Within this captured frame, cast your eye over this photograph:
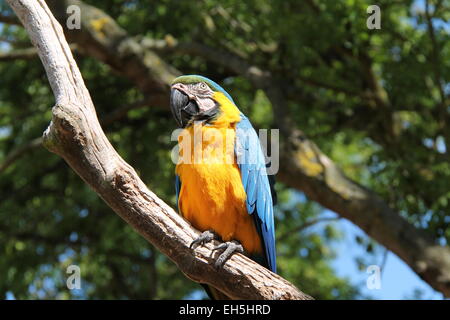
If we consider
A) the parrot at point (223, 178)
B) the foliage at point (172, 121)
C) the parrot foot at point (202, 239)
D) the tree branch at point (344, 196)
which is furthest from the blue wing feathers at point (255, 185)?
the foliage at point (172, 121)

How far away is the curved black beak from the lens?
17.7 ft

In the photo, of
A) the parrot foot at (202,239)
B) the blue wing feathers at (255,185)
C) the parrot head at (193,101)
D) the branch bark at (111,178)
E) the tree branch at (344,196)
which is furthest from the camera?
the tree branch at (344,196)

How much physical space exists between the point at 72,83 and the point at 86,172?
25.4 inches

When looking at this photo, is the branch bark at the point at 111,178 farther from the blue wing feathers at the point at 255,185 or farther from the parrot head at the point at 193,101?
the parrot head at the point at 193,101

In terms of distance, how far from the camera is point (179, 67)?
9.50 meters

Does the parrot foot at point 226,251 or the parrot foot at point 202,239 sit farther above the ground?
the parrot foot at point 202,239

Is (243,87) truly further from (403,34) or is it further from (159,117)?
(403,34)

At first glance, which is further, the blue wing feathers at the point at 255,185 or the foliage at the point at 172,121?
the foliage at the point at 172,121

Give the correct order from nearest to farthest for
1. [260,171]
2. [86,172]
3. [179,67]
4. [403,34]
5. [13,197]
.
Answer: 1. [86,172]
2. [260,171]
3. [403,34]
4. [13,197]
5. [179,67]

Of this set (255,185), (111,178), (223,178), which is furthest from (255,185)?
(111,178)

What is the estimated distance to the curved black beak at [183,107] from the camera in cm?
539

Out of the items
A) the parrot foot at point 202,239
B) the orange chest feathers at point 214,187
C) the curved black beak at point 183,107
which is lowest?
the parrot foot at point 202,239

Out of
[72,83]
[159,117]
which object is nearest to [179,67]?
[159,117]

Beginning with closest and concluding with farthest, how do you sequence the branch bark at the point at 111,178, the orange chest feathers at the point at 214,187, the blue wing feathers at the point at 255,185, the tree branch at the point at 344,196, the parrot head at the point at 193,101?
the branch bark at the point at 111,178 < the orange chest feathers at the point at 214,187 < the blue wing feathers at the point at 255,185 < the parrot head at the point at 193,101 < the tree branch at the point at 344,196
